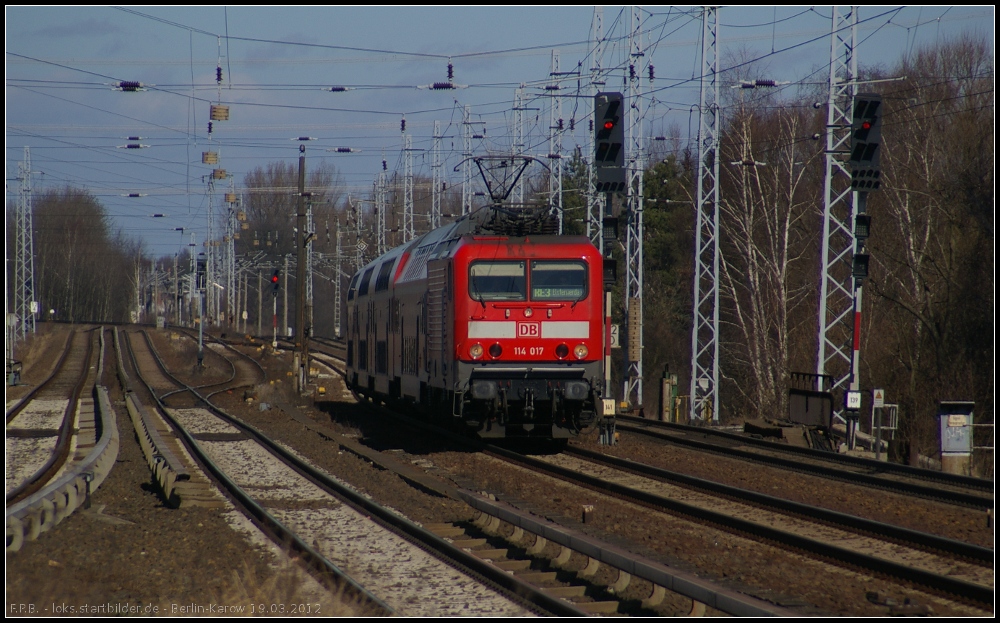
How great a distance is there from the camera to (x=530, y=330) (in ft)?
52.0

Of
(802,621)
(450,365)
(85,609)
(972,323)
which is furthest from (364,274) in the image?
(802,621)

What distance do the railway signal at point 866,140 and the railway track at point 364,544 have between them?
432 inches

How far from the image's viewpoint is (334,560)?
9.06 meters

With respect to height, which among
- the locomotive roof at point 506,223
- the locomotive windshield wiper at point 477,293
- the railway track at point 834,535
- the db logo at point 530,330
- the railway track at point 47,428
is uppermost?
the locomotive roof at point 506,223

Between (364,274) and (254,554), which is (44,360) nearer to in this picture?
(364,274)

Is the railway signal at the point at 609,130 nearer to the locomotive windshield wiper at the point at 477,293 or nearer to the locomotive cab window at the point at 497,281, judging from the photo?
the locomotive cab window at the point at 497,281

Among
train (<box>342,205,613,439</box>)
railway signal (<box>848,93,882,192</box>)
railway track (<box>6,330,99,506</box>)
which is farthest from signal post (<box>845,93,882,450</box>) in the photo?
railway track (<box>6,330,99,506</box>)

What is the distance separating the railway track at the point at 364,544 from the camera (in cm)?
759

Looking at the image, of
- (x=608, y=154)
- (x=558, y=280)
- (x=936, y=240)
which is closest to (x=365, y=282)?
(x=608, y=154)

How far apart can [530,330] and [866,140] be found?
7.13 m

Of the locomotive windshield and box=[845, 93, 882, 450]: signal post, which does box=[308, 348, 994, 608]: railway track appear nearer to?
the locomotive windshield

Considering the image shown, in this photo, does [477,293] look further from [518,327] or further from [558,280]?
[558,280]

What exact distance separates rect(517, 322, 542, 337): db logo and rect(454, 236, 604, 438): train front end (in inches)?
0.6

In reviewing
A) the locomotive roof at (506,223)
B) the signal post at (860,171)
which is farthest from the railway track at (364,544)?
the signal post at (860,171)
